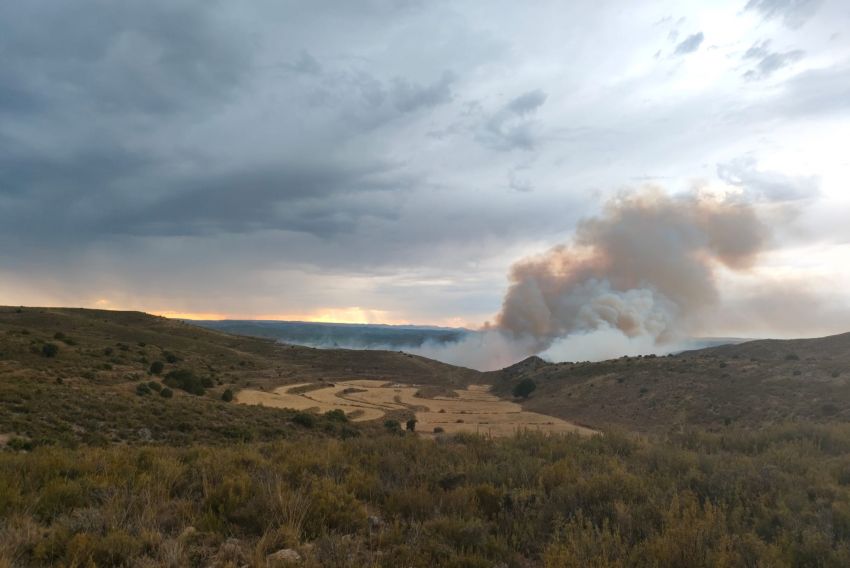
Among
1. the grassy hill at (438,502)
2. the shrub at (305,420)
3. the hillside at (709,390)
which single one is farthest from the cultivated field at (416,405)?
the grassy hill at (438,502)

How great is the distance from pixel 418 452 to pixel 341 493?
410cm

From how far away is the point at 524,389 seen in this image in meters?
63.0

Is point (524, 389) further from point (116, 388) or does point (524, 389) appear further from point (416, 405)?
point (116, 388)

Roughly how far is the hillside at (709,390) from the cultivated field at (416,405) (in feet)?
14.5

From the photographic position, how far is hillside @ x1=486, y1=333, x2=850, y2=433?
3334cm

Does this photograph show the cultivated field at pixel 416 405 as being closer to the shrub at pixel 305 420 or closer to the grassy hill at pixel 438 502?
the shrub at pixel 305 420

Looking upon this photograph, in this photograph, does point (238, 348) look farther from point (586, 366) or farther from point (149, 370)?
point (586, 366)

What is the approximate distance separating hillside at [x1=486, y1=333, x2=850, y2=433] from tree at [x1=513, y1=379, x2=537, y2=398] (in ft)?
3.20

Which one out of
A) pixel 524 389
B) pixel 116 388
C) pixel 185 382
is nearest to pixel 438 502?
pixel 116 388

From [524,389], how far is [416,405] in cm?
1753

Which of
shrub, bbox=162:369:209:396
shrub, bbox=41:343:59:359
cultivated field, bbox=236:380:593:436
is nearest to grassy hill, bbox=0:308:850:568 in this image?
shrub, bbox=162:369:209:396

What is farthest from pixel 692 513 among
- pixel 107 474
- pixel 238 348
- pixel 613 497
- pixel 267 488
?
pixel 238 348

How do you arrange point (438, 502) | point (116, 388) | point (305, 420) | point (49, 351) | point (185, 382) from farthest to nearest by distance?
point (185, 382)
point (49, 351)
point (116, 388)
point (305, 420)
point (438, 502)

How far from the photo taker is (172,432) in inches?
827
